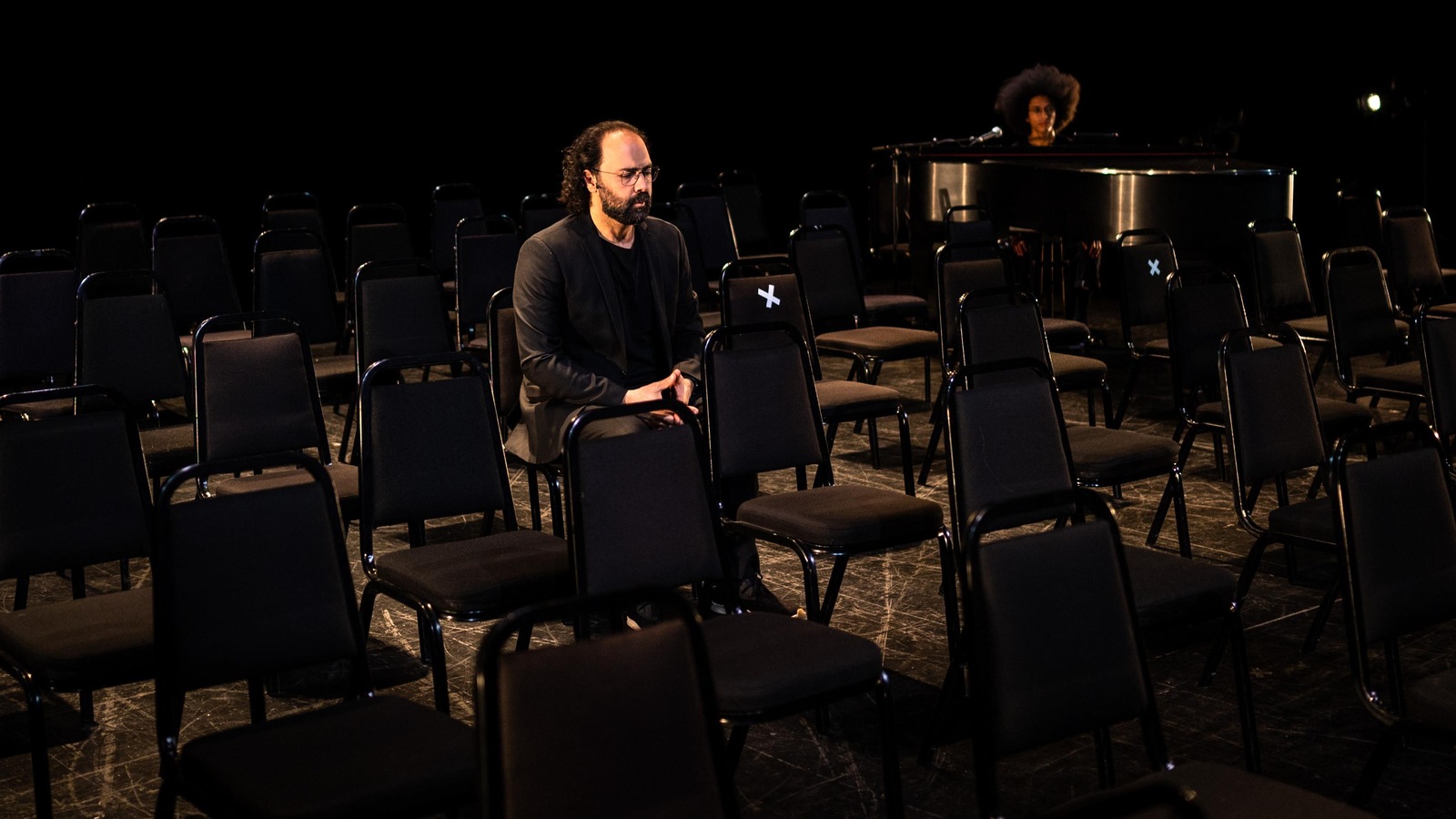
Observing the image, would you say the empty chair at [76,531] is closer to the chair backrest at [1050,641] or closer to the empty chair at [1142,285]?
the chair backrest at [1050,641]

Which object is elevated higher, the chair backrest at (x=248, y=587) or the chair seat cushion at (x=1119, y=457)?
the chair backrest at (x=248, y=587)

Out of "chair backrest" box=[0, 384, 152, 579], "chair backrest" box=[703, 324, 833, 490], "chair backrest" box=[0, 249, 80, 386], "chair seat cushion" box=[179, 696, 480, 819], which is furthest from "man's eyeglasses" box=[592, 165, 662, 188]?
"chair backrest" box=[0, 249, 80, 386]

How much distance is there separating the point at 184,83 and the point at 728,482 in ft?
21.1

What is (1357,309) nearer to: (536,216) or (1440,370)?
(1440,370)

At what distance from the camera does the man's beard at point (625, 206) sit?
406 centimetres

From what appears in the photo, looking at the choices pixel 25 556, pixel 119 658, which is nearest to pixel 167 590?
pixel 119 658

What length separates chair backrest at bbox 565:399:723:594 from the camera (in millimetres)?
3088

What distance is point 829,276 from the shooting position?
6.38m

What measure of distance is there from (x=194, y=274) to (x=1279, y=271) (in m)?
4.64

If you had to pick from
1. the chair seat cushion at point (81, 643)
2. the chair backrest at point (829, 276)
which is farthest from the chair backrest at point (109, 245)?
the chair seat cushion at point (81, 643)

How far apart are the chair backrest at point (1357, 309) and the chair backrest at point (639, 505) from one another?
122 inches

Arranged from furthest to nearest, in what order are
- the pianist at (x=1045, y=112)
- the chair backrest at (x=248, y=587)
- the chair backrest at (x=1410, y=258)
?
the pianist at (x=1045, y=112)
the chair backrest at (x=1410, y=258)
the chair backrest at (x=248, y=587)

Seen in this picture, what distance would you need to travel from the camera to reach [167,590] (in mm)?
2656

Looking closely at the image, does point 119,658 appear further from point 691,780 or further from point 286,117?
point 286,117
